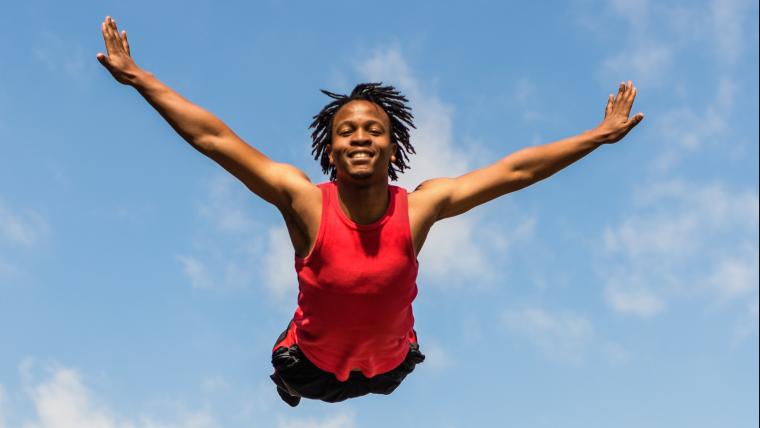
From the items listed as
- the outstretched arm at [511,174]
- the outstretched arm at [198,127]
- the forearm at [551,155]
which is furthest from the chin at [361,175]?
the forearm at [551,155]

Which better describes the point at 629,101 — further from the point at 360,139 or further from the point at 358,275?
the point at 358,275

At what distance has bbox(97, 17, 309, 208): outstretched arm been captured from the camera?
762 centimetres

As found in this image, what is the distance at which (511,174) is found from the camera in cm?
838

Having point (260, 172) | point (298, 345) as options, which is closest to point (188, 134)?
point (260, 172)

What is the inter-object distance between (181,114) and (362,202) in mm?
1645

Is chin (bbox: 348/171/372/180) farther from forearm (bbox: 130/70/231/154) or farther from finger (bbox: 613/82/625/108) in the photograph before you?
finger (bbox: 613/82/625/108)

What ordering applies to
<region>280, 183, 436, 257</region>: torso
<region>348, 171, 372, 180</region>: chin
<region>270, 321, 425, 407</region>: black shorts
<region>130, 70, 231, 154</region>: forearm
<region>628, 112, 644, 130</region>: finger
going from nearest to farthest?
<region>130, 70, 231, 154</region>: forearm → <region>348, 171, 372, 180</region>: chin → <region>280, 183, 436, 257</region>: torso → <region>628, 112, 644, 130</region>: finger → <region>270, 321, 425, 407</region>: black shorts

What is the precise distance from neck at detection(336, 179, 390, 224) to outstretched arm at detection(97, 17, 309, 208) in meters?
0.43

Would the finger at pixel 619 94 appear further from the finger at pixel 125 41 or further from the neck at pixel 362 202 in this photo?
the finger at pixel 125 41

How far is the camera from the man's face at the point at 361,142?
7.76 meters

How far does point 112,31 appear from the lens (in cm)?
779

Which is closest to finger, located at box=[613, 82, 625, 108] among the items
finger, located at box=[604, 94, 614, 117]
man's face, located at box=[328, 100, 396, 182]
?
finger, located at box=[604, 94, 614, 117]

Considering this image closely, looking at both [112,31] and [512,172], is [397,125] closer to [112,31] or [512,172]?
[512,172]

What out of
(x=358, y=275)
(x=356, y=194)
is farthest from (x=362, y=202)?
(x=358, y=275)
